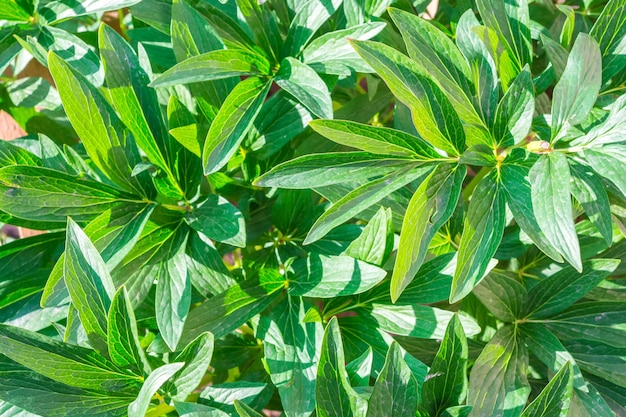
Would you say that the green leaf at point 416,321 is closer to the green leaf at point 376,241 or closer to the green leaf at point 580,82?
the green leaf at point 376,241

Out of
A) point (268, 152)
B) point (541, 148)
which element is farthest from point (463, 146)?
point (268, 152)

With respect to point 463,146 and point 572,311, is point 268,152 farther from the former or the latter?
point 572,311

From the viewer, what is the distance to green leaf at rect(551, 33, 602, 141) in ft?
1.30

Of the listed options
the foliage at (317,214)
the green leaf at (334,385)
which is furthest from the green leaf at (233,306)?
the green leaf at (334,385)

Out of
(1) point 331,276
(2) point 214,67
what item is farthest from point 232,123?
(1) point 331,276

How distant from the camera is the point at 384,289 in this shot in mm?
521

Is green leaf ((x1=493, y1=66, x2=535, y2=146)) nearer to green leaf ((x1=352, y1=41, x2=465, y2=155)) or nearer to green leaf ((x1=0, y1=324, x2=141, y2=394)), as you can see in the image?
green leaf ((x1=352, y1=41, x2=465, y2=155))

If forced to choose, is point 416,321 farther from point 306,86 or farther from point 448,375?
point 306,86

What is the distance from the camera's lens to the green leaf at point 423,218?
1.31ft

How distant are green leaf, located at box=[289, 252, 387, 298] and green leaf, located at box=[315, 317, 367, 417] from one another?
0.23 feet

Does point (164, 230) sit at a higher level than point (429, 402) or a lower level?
higher

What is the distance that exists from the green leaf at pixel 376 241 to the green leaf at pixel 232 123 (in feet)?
0.40

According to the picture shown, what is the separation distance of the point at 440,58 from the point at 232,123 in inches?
6.5

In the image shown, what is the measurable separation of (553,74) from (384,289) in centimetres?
24
